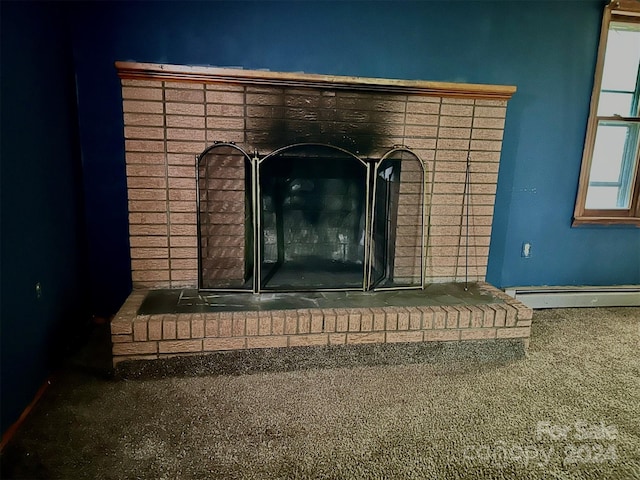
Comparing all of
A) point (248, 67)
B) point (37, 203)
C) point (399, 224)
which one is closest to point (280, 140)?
point (248, 67)

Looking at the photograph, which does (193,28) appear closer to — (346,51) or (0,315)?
(346,51)

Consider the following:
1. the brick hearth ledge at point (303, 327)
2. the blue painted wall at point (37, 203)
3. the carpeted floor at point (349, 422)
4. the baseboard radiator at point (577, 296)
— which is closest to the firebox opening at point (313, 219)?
the brick hearth ledge at point (303, 327)

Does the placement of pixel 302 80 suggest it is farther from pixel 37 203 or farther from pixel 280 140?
pixel 37 203

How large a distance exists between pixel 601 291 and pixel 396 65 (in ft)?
6.51

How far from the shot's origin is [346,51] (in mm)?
2123

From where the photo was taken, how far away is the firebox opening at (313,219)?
2.07m

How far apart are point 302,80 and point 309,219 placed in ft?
2.29

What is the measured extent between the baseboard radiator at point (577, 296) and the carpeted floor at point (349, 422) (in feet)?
2.11

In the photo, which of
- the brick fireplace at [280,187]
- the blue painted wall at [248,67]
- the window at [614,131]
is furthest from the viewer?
the window at [614,131]

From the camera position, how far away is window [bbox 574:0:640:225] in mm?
2377

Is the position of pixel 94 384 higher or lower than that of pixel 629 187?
lower

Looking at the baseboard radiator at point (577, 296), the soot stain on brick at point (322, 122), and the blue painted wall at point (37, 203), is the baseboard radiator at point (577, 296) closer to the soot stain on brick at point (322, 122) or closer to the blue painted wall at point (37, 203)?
the soot stain on brick at point (322, 122)

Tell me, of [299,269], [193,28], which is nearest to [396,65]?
[193,28]

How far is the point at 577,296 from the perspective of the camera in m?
2.62
